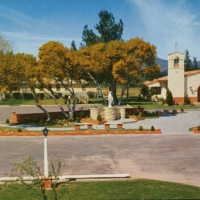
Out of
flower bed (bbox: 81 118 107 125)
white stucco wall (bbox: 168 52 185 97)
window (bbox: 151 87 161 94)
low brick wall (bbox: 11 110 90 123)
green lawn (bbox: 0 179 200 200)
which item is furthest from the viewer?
window (bbox: 151 87 161 94)

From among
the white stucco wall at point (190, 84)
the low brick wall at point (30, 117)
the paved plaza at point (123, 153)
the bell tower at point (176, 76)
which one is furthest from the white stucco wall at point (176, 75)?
the paved plaza at point (123, 153)

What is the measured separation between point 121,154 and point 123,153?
230 millimetres

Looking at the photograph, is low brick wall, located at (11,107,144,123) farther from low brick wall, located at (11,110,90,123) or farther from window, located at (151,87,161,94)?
window, located at (151,87,161,94)

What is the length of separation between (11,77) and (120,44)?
11726 millimetres

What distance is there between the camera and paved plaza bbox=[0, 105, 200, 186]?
1184 cm

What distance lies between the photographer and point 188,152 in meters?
15.0

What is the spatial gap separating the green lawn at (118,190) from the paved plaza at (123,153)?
103 centimetres

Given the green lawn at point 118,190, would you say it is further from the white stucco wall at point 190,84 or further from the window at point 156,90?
the window at point 156,90

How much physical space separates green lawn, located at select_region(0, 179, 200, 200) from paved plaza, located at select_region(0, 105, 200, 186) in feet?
3.37

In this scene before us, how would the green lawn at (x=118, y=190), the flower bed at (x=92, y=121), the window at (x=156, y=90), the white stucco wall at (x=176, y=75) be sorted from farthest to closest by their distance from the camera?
the window at (x=156, y=90) → the white stucco wall at (x=176, y=75) → the flower bed at (x=92, y=121) → the green lawn at (x=118, y=190)

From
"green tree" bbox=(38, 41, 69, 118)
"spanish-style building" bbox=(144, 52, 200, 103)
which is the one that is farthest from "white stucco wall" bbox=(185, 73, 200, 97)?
"green tree" bbox=(38, 41, 69, 118)

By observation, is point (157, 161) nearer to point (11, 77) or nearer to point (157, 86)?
point (11, 77)

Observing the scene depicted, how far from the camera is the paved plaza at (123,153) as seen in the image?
11836 millimetres

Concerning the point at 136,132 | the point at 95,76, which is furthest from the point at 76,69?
the point at 136,132
